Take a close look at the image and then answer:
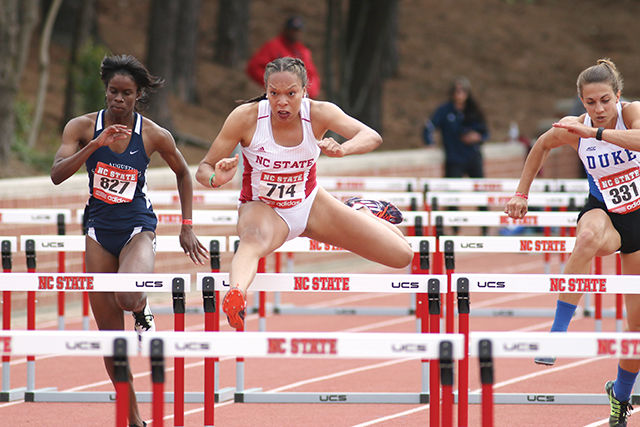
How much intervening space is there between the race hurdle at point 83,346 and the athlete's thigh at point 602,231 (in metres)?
2.97

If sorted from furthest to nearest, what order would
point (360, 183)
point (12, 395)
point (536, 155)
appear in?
point (360, 183) → point (12, 395) → point (536, 155)

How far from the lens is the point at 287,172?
600 cm

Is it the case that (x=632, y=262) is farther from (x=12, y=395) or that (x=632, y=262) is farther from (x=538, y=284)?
(x=12, y=395)

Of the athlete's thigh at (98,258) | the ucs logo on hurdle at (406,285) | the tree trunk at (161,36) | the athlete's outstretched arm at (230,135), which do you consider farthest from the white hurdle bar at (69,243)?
the tree trunk at (161,36)

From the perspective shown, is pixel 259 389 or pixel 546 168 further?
pixel 546 168

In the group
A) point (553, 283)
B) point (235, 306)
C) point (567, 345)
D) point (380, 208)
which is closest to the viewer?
point (567, 345)

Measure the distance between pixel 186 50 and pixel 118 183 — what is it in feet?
51.8

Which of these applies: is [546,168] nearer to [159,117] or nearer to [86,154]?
[159,117]

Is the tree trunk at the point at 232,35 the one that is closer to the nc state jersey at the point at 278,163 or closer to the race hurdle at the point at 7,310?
the race hurdle at the point at 7,310

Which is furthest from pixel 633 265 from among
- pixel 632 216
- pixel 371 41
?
pixel 371 41

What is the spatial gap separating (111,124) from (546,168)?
603 inches

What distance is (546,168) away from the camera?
2038 centimetres

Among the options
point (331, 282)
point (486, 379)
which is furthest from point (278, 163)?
point (486, 379)

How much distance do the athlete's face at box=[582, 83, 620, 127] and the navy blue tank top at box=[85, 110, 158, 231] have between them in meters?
2.51
